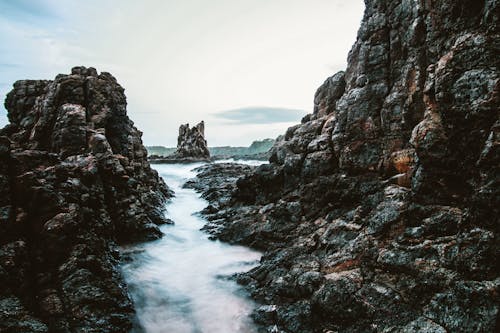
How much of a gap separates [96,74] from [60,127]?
10.0m

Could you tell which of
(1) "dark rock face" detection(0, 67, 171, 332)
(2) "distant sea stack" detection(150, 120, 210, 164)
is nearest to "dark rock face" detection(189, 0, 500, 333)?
(1) "dark rock face" detection(0, 67, 171, 332)

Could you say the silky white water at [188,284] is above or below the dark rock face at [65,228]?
below

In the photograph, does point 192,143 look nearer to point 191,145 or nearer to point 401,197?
point 191,145

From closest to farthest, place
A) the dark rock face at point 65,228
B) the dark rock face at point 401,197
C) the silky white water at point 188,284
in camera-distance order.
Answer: the dark rock face at point 401,197
the dark rock face at point 65,228
the silky white water at point 188,284

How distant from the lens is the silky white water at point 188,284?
52.7ft

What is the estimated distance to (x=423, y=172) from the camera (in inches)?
573

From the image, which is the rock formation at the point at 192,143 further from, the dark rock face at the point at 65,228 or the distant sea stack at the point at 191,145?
the dark rock face at the point at 65,228

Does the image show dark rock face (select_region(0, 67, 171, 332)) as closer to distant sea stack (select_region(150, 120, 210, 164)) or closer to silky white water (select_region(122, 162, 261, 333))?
silky white water (select_region(122, 162, 261, 333))

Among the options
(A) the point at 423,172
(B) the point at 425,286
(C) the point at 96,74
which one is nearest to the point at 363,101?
(A) the point at 423,172

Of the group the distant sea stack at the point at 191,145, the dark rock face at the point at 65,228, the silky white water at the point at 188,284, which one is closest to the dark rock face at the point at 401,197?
the silky white water at the point at 188,284

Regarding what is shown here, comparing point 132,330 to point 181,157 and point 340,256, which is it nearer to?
point 340,256

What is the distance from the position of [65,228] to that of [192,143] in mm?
79382

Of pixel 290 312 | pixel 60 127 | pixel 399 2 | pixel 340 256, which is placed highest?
pixel 399 2

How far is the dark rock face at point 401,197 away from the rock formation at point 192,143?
2792 inches
